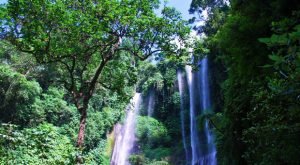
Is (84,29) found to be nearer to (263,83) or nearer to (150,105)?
(263,83)

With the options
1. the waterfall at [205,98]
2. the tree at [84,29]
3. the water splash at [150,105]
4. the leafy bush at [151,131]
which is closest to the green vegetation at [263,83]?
the tree at [84,29]

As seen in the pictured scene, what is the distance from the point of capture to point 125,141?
27.4 meters

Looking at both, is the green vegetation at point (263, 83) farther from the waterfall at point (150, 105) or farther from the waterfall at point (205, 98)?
the waterfall at point (150, 105)

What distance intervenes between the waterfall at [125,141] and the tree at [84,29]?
15.7 meters

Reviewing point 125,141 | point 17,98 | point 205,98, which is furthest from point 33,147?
point 125,141

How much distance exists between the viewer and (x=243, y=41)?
5566 mm

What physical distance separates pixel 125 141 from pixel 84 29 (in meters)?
20.4

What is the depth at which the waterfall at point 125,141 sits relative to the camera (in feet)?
84.9

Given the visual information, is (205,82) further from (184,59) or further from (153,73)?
(184,59)

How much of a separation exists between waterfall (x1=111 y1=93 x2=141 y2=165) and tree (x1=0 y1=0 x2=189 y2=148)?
1571 centimetres

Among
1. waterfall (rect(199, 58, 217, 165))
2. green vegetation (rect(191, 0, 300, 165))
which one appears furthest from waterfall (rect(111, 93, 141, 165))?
green vegetation (rect(191, 0, 300, 165))

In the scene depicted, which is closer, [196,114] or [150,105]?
[196,114]

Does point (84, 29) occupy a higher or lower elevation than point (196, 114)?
lower

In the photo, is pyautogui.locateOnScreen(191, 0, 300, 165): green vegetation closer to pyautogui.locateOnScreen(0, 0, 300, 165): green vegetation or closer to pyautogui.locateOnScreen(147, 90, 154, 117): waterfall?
pyautogui.locateOnScreen(0, 0, 300, 165): green vegetation
